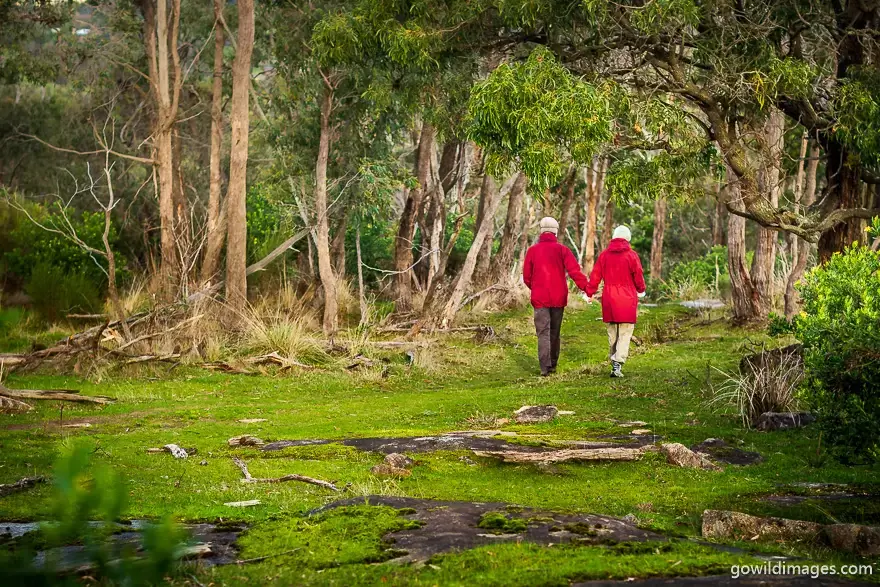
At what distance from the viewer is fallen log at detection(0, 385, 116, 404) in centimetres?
1277

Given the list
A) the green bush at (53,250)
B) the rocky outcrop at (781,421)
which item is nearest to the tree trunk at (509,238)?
the green bush at (53,250)

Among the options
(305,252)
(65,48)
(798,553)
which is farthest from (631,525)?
(65,48)

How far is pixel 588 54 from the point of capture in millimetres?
14516

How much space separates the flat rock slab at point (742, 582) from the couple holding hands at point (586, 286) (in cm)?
987

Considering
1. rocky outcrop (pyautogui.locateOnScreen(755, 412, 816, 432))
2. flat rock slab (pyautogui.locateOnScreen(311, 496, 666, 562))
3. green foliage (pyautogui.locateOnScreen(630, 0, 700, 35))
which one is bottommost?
flat rock slab (pyautogui.locateOnScreen(311, 496, 666, 562))

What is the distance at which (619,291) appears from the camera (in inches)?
588

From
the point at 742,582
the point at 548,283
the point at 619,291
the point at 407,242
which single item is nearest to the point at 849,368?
the point at 742,582

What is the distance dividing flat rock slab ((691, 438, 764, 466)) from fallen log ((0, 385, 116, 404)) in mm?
7302

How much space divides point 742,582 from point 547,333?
11082 mm

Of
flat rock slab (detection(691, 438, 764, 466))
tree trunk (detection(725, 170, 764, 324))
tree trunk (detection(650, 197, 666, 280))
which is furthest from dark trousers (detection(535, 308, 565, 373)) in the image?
tree trunk (detection(650, 197, 666, 280))

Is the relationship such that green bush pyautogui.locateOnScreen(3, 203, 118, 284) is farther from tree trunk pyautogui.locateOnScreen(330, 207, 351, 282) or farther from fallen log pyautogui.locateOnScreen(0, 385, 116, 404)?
fallen log pyautogui.locateOnScreen(0, 385, 116, 404)

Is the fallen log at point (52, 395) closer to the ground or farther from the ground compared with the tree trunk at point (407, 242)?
closer to the ground

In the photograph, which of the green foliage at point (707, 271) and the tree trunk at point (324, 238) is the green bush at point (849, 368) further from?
the green foliage at point (707, 271)

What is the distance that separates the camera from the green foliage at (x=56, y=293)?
21430mm
